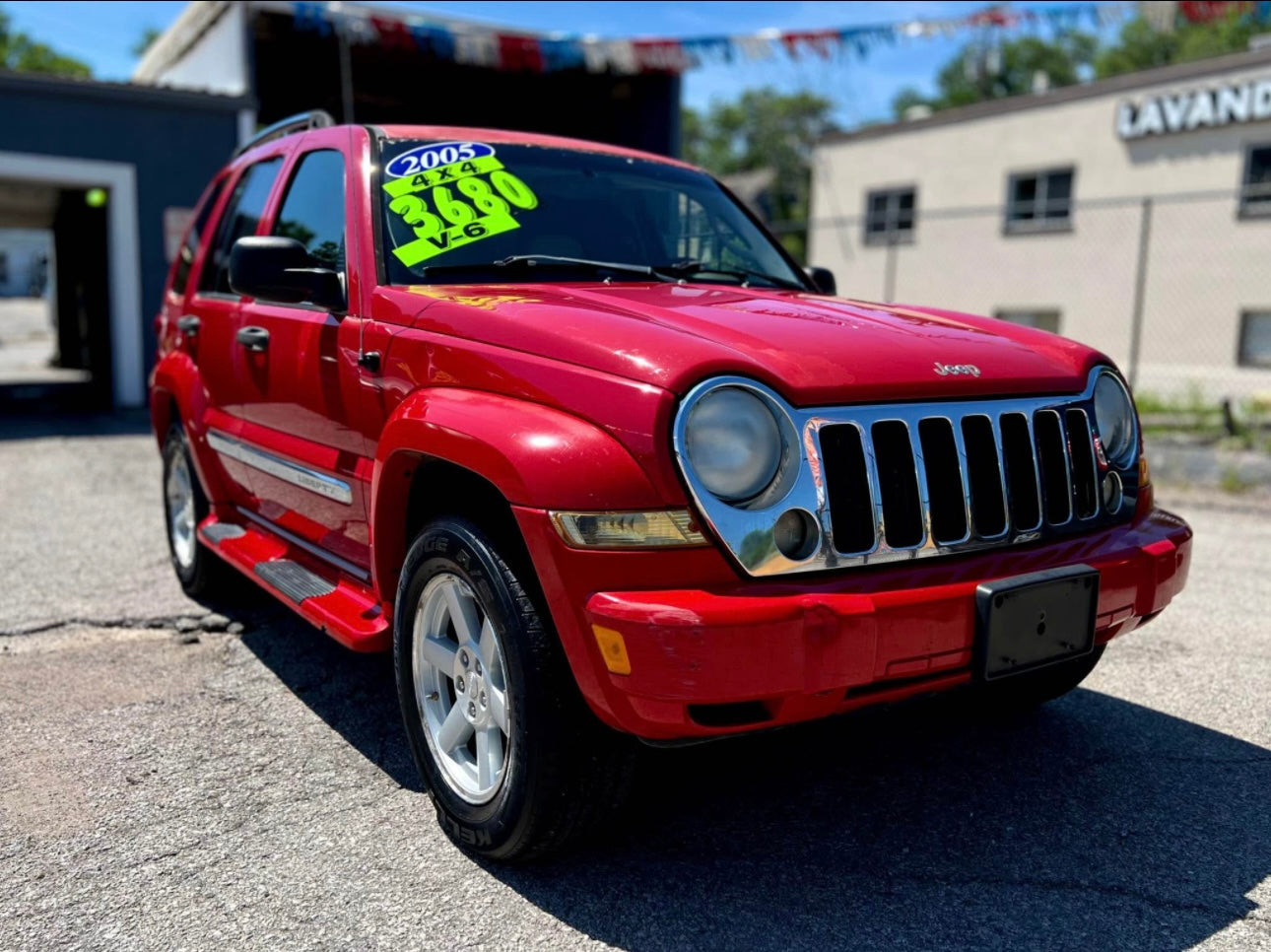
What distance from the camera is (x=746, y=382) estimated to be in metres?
2.38

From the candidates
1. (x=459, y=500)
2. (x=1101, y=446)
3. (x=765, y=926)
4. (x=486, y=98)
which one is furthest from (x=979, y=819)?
(x=486, y=98)

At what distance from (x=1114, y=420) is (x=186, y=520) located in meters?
3.96

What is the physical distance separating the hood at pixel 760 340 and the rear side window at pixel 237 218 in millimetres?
1594

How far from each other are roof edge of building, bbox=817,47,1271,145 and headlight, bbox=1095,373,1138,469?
15.5 metres

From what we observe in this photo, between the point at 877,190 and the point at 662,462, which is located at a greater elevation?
the point at 877,190

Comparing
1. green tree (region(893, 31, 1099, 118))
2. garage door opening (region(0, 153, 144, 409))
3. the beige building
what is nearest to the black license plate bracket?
the beige building

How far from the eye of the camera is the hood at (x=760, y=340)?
2.42m

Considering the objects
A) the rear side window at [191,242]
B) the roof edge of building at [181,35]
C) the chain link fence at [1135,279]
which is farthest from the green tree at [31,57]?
the rear side window at [191,242]

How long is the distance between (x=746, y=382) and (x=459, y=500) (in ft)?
2.85

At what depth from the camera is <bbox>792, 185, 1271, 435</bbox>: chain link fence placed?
51.6 feet

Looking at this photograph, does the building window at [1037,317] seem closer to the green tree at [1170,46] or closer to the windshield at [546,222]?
the windshield at [546,222]

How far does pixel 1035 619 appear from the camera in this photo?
8.32 ft

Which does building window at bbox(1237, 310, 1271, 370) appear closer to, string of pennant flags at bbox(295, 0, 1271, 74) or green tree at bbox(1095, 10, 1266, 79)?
string of pennant flags at bbox(295, 0, 1271, 74)

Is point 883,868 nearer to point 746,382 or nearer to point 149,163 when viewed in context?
point 746,382
